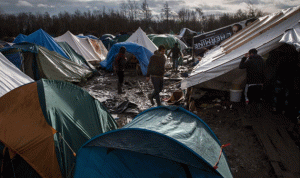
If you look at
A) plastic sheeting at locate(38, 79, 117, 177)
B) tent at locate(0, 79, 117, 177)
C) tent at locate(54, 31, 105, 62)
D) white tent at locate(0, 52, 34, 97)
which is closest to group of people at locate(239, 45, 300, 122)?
plastic sheeting at locate(38, 79, 117, 177)

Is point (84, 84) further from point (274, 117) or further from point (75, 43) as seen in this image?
point (274, 117)

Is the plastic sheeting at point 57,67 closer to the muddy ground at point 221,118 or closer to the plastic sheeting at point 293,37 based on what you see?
the muddy ground at point 221,118

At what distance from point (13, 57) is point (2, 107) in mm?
6518

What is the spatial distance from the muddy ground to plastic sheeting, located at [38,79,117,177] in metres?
1.61

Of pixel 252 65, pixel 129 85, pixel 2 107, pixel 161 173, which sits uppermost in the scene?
pixel 252 65

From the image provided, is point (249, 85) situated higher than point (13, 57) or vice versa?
point (13, 57)

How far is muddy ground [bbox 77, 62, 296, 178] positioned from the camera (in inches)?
148

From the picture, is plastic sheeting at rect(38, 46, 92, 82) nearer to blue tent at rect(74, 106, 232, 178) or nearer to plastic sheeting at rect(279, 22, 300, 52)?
blue tent at rect(74, 106, 232, 178)

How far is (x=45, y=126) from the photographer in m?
3.27

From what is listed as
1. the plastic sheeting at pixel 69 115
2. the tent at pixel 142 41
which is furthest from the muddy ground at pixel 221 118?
the tent at pixel 142 41

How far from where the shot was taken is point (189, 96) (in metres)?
6.98

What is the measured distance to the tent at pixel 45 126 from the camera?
3135mm

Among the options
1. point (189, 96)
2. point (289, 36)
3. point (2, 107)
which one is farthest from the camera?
point (189, 96)

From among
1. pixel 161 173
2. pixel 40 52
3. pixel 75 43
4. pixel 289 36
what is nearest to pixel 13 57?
pixel 40 52
